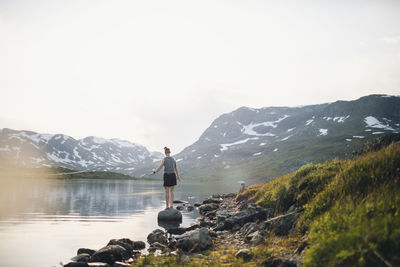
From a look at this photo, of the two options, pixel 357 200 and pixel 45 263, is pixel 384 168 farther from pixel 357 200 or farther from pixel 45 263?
pixel 45 263

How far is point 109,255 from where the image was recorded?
300 inches

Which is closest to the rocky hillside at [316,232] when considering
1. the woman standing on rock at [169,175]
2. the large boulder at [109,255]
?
the large boulder at [109,255]

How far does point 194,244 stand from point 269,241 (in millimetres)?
2533

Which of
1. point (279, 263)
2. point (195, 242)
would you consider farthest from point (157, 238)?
point (279, 263)

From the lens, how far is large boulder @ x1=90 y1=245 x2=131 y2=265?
297 inches

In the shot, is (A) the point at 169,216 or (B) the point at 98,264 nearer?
(B) the point at 98,264

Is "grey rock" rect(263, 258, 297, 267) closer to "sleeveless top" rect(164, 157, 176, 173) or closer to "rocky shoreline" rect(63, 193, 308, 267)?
"rocky shoreline" rect(63, 193, 308, 267)

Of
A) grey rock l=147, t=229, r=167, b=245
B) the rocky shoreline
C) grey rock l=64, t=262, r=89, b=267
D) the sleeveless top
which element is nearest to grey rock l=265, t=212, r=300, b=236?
the rocky shoreline

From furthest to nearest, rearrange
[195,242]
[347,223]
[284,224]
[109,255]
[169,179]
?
1. [169,179]
2. [284,224]
3. [195,242]
4. [109,255]
5. [347,223]

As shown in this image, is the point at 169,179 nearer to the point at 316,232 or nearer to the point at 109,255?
the point at 109,255

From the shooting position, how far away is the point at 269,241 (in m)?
8.20

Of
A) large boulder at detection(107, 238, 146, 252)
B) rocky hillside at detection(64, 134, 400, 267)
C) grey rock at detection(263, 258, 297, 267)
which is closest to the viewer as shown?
rocky hillside at detection(64, 134, 400, 267)

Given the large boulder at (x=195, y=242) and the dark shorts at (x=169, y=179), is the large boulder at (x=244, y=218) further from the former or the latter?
the dark shorts at (x=169, y=179)

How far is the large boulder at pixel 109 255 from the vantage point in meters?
7.54
